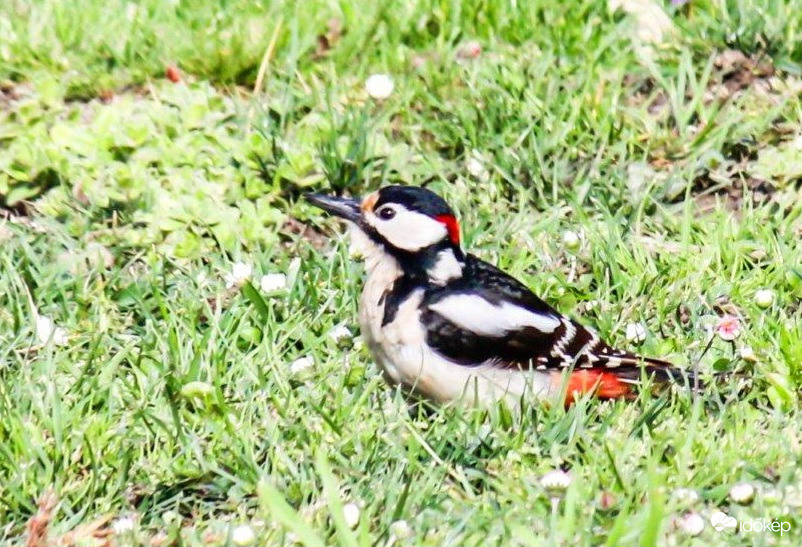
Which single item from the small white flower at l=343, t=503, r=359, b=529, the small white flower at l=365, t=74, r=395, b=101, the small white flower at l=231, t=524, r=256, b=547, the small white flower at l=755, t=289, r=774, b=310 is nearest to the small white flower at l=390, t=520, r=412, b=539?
the small white flower at l=343, t=503, r=359, b=529

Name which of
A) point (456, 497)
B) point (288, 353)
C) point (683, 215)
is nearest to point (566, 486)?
point (456, 497)

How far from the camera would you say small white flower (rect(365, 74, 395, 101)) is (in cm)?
671

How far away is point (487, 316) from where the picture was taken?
5.14 m

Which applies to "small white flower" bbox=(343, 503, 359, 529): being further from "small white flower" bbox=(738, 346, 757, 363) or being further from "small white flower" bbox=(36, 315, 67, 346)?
"small white flower" bbox=(738, 346, 757, 363)

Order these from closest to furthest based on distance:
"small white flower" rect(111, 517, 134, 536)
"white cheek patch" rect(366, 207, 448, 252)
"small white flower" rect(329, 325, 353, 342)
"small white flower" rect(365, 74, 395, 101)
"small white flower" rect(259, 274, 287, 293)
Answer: "small white flower" rect(111, 517, 134, 536)
"white cheek patch" rect(366, 207, 448, 252)
"small white flower" rect(329, 325, 353, 342)
"small white flower" rect(259, 274, 287, 293)
"small white flower" rect(365, 74, 395, 101)

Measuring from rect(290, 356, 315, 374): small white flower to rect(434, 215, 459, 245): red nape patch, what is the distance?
27.3 inches

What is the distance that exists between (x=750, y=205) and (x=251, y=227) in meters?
2.16

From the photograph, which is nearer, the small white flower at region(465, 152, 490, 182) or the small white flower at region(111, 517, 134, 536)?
the small white flower at region(111, 517, 134, 536)

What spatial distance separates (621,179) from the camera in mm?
6336

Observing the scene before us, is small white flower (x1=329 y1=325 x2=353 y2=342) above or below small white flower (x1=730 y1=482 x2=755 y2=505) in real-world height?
below

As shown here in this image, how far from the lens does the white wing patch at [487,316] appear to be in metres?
5.12

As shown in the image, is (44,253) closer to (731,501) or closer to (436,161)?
(436,161)

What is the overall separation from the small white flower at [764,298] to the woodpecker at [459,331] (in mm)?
593

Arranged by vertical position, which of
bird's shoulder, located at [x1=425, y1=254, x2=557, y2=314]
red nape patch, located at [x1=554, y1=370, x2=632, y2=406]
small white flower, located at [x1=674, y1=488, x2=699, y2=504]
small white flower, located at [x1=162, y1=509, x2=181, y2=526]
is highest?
small white flower, located at [x1=674, y1=488, x2=699, y2=504]
